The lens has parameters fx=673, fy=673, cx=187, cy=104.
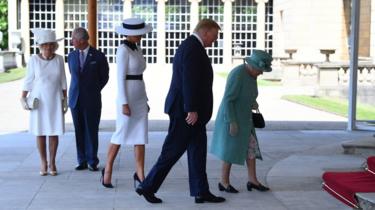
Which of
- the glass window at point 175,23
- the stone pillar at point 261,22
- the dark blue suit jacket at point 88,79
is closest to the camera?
the dark blue suit jacket at point 88,79

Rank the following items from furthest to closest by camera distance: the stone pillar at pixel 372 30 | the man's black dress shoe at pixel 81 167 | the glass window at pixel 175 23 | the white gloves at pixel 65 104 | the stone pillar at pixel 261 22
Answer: the glass window at pixel 175 23
the stone pillar at pixel 261 22
the stone pillar at pixel 372 30
the man's black dress shoe at pixel 81 167
the white gloves at pixel 65 104

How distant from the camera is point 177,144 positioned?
7.53 meters

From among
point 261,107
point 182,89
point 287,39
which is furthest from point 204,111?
point 287,39

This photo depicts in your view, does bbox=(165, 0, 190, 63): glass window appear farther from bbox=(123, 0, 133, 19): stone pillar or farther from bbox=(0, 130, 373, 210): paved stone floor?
bbox=(0, 130, 373, 210): paved stone floor

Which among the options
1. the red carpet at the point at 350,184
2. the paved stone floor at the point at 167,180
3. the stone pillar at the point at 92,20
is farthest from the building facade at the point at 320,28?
the red carpet at the point at 350,184

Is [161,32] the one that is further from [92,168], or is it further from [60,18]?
[92,168]

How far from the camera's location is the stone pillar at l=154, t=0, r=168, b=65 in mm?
53500

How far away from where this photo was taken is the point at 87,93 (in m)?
9.83

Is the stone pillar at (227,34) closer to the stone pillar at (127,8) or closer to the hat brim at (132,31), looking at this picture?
the stone pillar at (127,8)

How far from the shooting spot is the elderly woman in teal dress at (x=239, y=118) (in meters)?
8.03

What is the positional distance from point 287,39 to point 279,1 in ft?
12.6

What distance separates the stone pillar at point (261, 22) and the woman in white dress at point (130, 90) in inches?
1830

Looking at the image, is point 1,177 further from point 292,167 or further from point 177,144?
point 292,167

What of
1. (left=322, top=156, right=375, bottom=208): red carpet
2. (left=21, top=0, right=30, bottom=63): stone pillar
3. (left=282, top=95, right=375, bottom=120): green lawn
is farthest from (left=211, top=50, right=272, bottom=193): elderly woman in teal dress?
(left=21, top=0, right=30, bottom=63): stone pillar
